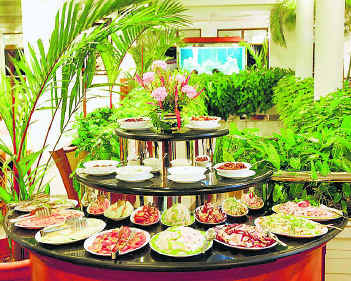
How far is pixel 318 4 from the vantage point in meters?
5.31

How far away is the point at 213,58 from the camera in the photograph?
14.0m

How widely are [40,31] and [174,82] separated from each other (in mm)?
3311

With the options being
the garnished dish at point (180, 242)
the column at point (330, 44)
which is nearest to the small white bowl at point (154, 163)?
the garnished dish at point (180, 242)

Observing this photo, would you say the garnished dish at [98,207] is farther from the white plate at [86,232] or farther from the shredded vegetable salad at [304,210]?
the shredded vegetable salad at [304,210]

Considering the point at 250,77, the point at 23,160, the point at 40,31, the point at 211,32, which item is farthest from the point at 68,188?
the point at 211,32

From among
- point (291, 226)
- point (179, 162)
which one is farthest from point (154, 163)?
point (291, 226)

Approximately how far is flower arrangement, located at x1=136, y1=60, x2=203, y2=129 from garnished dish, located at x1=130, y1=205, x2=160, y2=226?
0.53 m

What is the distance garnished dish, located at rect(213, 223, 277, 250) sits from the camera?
2267 mm

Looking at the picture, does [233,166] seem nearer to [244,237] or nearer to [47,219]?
[244,237]

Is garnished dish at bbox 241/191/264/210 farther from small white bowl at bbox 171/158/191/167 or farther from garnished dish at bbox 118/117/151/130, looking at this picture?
garnished dish at bbox 118/117/151/130

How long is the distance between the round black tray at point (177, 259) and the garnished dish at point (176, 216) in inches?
12.1

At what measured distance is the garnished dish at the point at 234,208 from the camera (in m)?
2.78

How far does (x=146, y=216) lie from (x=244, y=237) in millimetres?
668

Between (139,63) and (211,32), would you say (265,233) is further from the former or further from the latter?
(211,32)
